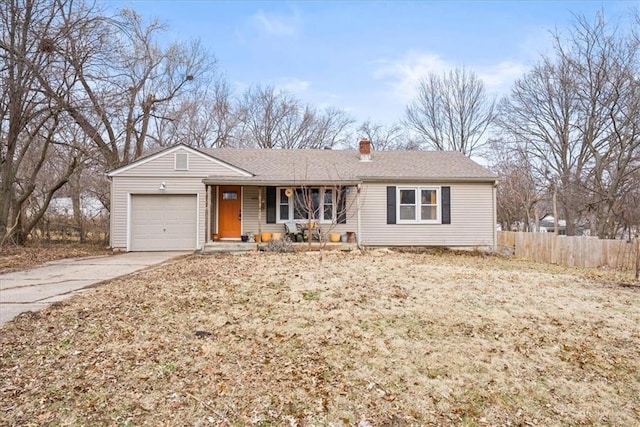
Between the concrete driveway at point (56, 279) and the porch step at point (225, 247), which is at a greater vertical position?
the porch step at point (225, 247)

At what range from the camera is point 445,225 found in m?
13.3

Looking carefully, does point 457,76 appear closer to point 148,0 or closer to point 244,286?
point 148,0

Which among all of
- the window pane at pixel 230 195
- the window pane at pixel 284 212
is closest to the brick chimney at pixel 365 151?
the window pane at pixel 284 212

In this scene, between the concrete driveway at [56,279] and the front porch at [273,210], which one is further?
the front porch at [273,210]

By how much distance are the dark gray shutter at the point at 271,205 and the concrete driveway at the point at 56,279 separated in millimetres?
3463

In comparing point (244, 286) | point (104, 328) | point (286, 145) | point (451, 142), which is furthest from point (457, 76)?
point (104, 328)

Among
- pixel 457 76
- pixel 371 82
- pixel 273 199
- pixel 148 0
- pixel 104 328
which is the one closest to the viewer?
pixel 104 328

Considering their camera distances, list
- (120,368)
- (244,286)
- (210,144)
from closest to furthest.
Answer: (120,368) < (244,286) < (210,144)

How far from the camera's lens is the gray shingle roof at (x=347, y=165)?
13109 mm

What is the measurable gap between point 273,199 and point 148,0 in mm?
10145

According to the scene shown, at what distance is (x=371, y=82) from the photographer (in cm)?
2159

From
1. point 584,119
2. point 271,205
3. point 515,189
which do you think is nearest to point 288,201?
point 271,205

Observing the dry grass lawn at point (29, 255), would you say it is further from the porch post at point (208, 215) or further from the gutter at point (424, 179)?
the gutter at point (424, 179)

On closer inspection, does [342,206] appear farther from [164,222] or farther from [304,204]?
[164,222]
